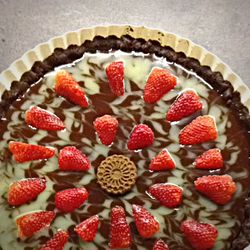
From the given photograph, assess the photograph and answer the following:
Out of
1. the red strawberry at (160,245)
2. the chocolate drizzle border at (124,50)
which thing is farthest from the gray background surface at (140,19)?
the red strawberry at (160,245)

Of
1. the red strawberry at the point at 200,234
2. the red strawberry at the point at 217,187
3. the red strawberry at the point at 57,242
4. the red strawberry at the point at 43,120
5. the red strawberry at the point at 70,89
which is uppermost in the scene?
the red strawberry at the point at 70,89

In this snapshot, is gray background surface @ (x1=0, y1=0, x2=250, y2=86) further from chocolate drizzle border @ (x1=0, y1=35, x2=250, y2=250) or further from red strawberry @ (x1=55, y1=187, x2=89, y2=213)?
red strawberry @ (x1=55, y1=187, x2=89, y2=213)

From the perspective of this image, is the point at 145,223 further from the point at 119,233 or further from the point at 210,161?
the point at 210,161

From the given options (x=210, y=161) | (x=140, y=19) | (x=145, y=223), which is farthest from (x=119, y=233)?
Result: (x=140, y=19)

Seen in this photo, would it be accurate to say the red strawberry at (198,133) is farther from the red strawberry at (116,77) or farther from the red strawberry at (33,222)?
the red strawberry at (33,222)

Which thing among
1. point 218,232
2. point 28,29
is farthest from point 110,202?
point 28,29

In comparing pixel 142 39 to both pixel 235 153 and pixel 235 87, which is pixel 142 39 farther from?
pixel 235 153
